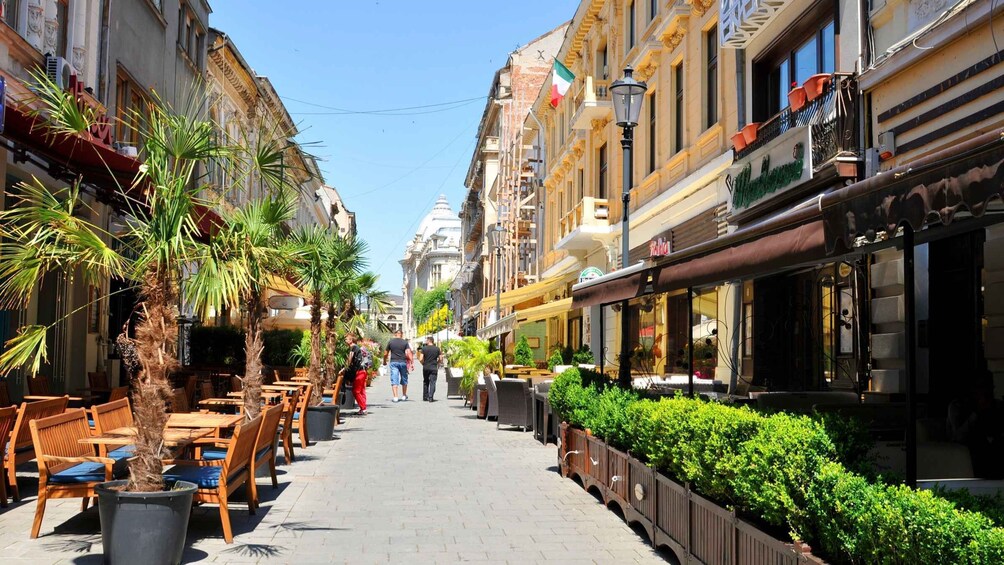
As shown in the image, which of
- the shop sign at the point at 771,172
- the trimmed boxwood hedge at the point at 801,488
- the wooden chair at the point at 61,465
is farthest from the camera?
the shop sign at the point at 771,172

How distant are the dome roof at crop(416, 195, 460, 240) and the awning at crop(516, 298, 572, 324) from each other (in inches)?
5494

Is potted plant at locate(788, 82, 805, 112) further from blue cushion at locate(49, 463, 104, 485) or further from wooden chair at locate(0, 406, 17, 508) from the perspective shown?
wooden chair at locate(0, 406, 17, 508)

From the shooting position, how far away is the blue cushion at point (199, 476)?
7.42m

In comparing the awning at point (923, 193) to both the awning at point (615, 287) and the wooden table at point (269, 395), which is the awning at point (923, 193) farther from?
the wooden table at point (269, 395)

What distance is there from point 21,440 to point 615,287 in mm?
5926

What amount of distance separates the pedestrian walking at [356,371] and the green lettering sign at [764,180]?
10.1 meters

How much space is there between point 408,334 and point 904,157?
16856 centimetres

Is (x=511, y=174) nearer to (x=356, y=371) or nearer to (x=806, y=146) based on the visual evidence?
(x=356, y=371)

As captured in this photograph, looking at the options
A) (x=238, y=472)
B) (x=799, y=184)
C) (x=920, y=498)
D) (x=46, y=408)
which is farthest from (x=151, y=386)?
(x=799, y=184)

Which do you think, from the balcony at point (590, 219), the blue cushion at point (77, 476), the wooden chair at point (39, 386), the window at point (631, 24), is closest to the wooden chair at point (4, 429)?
the blue cushion at point (77, 476)

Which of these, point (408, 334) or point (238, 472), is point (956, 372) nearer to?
point (238, 472)

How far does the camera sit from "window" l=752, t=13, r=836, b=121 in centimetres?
1373

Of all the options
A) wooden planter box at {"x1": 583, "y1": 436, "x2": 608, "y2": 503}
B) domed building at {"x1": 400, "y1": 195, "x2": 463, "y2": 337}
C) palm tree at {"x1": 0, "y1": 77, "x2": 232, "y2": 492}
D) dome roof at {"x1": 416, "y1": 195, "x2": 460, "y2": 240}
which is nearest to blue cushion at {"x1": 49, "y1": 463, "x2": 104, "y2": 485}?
palm tree at {"x1": 0, "y1": 77, "x2": 232, "y2": 492}

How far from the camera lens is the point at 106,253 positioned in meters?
6.63
